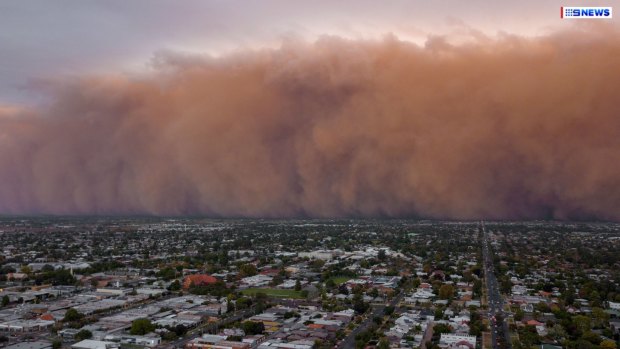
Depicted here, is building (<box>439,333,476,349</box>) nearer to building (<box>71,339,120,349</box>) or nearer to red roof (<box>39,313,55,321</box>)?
building (<box>71,339,120,349</box>)

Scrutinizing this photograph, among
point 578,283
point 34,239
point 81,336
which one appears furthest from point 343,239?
point 81,336

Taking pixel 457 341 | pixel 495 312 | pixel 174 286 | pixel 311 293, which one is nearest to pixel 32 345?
pixel 174 286

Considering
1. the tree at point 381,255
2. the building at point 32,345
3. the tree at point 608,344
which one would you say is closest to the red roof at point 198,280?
the building at point 32,345

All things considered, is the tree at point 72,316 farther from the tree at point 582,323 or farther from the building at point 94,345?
the tree at point 582,323

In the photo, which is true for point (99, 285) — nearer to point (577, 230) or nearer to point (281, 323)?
point (281, 323)

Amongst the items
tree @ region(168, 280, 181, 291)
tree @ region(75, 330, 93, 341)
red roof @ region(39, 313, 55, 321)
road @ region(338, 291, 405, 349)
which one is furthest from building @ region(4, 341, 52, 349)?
tree @ region(168, 280, 181, 291)
